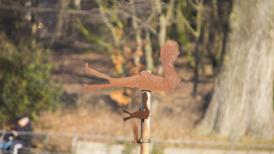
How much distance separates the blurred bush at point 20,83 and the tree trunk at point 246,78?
4412mm

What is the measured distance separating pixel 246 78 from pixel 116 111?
16.0 ft

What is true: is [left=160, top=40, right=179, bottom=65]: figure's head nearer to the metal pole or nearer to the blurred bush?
the metal pole

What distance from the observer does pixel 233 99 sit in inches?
428

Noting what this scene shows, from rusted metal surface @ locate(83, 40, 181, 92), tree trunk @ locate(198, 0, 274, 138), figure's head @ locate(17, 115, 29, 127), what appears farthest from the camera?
tree trunk @ locate(198, 0, 274, 138)

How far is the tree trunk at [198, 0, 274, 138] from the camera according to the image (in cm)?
1050

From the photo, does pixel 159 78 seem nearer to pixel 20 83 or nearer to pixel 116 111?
pixel 20 83

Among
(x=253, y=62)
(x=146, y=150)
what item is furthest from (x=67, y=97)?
(x=146, y=150)

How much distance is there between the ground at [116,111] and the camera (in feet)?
41.7

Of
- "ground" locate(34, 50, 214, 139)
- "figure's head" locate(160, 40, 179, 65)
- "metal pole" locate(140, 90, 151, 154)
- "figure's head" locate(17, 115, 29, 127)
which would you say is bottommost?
"ground" locate(34, 50, 214, 139)

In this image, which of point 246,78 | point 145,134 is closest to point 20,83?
point 246,78

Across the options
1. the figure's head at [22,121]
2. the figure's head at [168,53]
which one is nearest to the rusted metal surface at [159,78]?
the figure's head at [168,53]

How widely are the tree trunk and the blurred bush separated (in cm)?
441

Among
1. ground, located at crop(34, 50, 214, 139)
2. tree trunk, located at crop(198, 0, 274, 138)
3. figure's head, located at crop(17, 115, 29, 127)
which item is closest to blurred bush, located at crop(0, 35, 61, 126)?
ground, located at crop(34, 50, 214, 139)

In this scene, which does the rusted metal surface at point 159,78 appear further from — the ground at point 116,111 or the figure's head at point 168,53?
the ground at point 116,111
